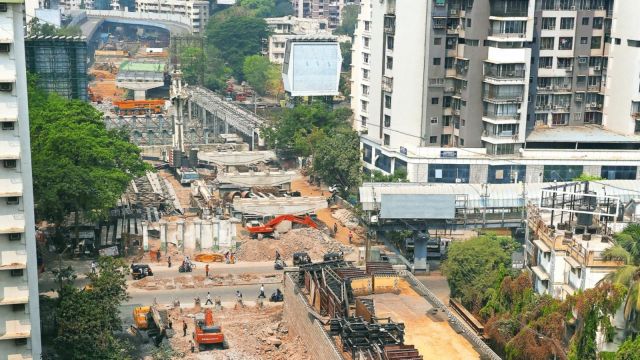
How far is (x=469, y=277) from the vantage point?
5781 cm

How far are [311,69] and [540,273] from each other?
237ft

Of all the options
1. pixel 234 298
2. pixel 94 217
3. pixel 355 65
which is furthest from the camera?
pixel 355 65

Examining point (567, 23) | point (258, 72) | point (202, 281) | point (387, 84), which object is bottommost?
point (202, 281)

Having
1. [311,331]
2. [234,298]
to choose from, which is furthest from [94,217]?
[311,331]

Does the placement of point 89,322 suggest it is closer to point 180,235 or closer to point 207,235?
point 180,235

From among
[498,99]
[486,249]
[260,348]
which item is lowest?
[260,348]

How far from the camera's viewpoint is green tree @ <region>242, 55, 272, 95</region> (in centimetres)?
15712

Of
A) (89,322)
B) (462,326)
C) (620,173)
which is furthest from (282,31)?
(462,326)

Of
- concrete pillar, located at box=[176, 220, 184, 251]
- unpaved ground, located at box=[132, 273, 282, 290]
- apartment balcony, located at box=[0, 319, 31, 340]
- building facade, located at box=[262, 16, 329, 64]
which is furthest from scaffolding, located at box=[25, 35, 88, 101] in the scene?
building facade, located at box=[262, 16, 329, 64]

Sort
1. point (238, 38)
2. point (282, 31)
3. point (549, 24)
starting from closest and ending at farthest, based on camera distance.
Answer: point (549, 24), point (238, 38), point (282, 31)

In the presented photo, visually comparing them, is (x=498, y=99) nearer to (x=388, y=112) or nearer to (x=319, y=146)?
(x=388, y=112)

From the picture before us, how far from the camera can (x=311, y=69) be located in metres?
122

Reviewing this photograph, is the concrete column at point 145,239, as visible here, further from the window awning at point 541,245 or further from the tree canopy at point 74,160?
the window awning at point 541,245

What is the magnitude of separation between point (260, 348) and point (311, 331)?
472 centimetres
